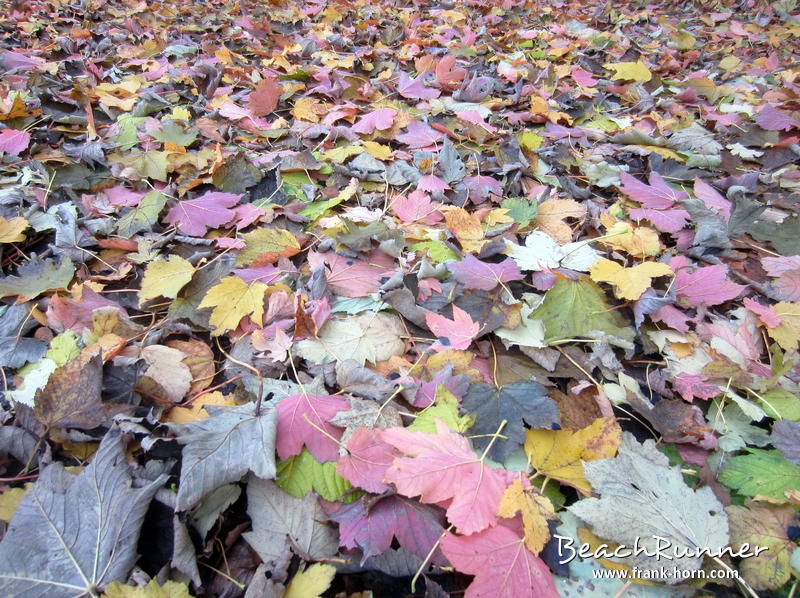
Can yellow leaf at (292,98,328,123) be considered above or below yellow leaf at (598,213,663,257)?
above

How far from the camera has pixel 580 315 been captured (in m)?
1.27

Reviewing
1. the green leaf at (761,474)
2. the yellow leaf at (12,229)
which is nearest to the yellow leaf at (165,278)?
the yellow leaf at (12,229)

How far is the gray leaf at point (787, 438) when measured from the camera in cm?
98

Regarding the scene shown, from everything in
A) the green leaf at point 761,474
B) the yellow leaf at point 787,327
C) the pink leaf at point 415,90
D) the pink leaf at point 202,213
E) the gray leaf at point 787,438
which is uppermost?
the pink leaf at point 415,90

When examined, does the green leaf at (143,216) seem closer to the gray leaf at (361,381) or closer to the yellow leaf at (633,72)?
the gray leaf at (361,381)

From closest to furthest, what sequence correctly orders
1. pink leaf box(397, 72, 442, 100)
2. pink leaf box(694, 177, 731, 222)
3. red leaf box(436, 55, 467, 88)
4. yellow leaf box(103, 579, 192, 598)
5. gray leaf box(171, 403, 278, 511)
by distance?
yellow leaf box(103, 579, 192, 598) → gray leaf box(171, 403, 278, 511) → pink leaf box(694, 177, 731, 222) → pink leaf box(397, 72, 442, 100) → red leaf box(436, 55, 467, 88)

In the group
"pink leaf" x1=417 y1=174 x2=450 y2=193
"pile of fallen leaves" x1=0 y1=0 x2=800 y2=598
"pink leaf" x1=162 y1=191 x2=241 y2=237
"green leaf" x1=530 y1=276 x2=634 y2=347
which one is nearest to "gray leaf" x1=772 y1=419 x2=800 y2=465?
"pile of fallen leaves" x1=0 y1=0 x2=800 y2=598

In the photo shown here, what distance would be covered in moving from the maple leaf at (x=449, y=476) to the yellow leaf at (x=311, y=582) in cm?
20

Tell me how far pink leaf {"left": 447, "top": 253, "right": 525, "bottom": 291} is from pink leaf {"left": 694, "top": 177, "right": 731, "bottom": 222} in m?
0.94

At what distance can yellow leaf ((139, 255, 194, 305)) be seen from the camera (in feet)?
4.26

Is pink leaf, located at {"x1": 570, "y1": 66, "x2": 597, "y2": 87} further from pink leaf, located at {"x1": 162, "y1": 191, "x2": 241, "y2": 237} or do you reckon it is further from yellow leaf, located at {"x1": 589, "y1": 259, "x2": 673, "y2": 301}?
pink leaf, located at {"x1": 162, "y1": 191, "x2": 241, "y2": 237}

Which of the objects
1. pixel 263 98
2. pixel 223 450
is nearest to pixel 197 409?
pixel 223 450

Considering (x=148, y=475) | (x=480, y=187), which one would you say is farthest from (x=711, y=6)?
(x=148, y=475)

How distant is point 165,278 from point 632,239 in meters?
1.52
